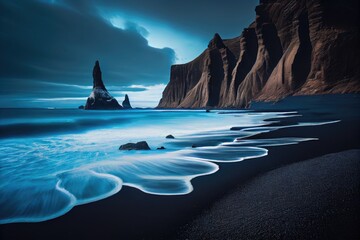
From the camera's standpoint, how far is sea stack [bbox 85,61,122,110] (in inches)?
5219

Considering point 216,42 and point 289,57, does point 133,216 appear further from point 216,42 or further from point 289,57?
point 216,42

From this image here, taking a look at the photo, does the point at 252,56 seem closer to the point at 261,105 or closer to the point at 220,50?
the point at 220,50

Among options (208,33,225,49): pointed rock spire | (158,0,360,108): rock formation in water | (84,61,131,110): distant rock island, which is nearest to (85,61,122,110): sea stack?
(84,61,131,110): distant rock island

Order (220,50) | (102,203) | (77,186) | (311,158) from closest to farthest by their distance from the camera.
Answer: (102,203)
(77,186)
(311,158)
(220,50)

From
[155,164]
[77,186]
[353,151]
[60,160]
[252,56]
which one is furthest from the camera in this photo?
[252,56]

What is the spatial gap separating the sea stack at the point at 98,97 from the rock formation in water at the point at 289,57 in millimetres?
57588

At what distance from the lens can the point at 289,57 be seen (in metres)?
60.7

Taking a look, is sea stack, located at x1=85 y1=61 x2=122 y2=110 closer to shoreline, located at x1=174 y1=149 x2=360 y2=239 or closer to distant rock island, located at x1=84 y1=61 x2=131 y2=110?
distant rock island, located at x1=84 y1=61 x2=131 y2=110

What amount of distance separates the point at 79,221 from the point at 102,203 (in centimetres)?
73

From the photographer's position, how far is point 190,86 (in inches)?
5940

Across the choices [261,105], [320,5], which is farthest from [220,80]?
[320,5]

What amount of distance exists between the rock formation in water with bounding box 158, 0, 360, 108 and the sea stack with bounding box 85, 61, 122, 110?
57.6 m

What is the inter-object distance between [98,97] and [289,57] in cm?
11311

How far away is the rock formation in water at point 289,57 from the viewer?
45250mm
